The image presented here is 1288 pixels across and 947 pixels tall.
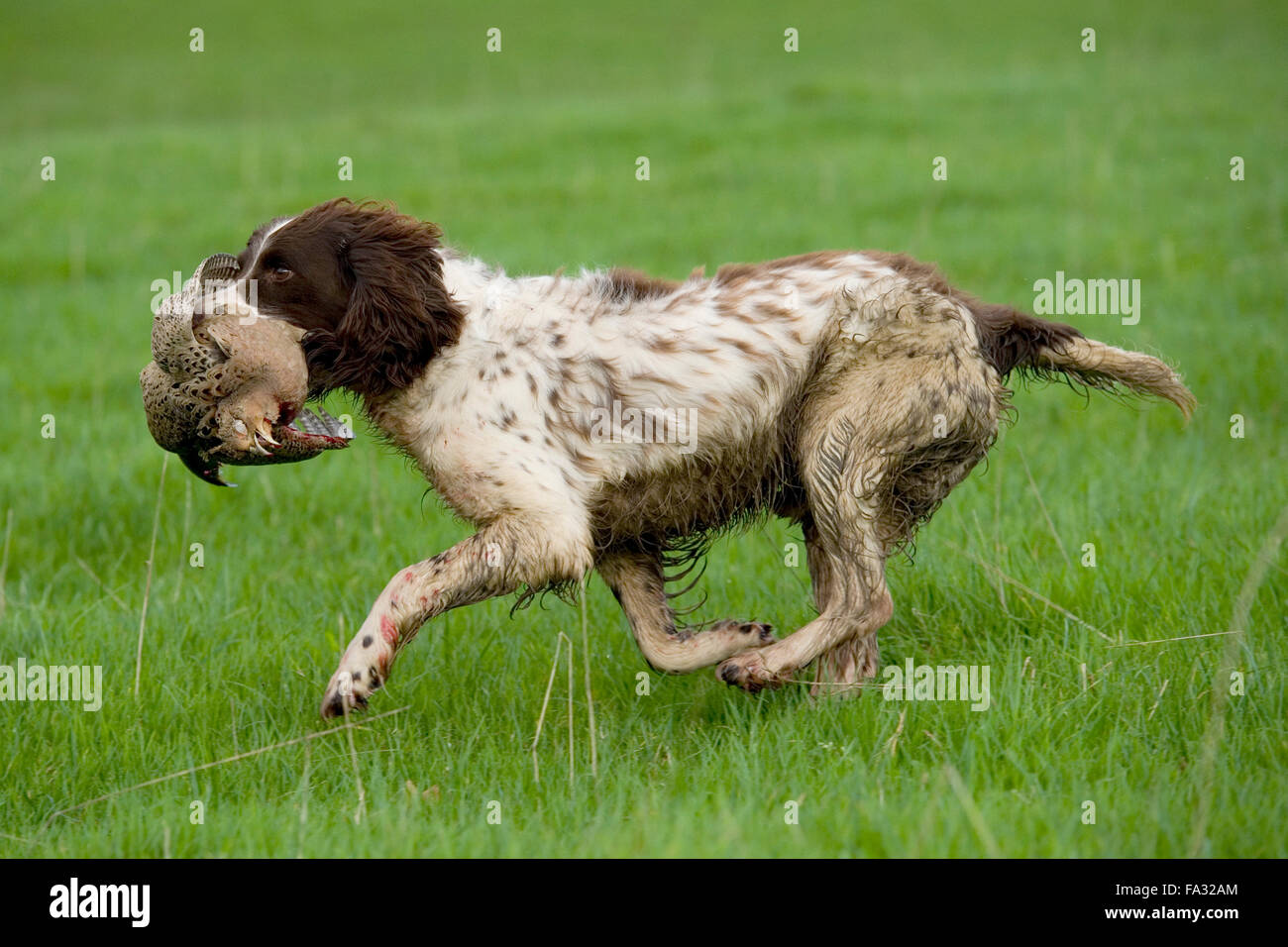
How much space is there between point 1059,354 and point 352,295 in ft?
7.89

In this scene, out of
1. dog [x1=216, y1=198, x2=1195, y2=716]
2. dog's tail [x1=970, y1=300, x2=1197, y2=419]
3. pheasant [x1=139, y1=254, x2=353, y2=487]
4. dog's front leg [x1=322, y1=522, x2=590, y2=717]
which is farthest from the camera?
dog's tail [x1=970, y1=300, x2=1197, y2=419]

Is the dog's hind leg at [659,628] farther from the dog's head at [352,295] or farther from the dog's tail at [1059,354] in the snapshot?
the dog's tail at [1059,354]

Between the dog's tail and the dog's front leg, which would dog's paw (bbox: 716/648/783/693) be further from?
the dog's tail

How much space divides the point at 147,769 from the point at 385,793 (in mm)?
892

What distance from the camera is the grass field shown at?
4.01m

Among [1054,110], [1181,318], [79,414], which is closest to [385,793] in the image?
[79,414]

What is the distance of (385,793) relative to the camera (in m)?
4.24

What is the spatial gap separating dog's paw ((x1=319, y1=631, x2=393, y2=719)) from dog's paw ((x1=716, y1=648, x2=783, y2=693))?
1164 mm

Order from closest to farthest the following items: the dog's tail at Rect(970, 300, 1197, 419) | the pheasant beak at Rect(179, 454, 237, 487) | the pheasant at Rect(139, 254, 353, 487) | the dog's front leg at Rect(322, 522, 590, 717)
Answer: the dog's front leg at Rect(322, 522, 590, 717)
the pheasant at Rect(139, 254, 353, 487)
the pheasant beak at Rect(179, 454, 237, 487)
the dog's tail at Rect(970, 300, 1197, 419)

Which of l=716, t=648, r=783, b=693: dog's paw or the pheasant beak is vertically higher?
the pheasant beak

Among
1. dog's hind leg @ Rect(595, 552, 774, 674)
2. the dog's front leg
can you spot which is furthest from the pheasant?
dog's hind leg @ Rect(595, 552, 774, 674)

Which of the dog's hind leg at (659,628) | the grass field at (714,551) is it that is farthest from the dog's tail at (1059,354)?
the dog's hind leg at (659,628)

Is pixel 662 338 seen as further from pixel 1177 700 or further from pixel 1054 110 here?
pixel 1054 110
